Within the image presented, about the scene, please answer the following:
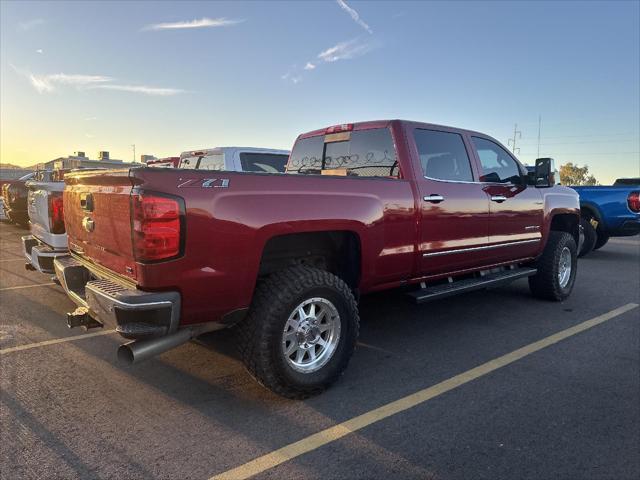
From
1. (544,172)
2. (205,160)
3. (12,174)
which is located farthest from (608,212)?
(12,174)

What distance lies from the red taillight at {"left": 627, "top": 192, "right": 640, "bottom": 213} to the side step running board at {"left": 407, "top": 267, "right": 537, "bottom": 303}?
5.33 metres

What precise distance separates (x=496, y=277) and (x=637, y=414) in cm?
210

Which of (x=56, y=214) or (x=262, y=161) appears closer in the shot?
(x=56, y=214)

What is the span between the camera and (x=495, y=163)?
5.30 m

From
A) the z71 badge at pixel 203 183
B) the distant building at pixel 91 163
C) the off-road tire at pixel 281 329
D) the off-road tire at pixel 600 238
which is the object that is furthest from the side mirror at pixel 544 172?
the distant building at pixel 91 163

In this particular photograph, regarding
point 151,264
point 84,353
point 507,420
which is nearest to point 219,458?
point 151,264

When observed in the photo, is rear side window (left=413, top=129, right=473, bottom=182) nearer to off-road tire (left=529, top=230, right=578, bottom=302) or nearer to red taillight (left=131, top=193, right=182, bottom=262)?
off-road tire (left=529, top=230, right=578, bottom=302)

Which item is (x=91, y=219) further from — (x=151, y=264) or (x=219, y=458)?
(x=219, y=458)

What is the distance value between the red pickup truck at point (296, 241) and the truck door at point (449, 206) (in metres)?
0.02

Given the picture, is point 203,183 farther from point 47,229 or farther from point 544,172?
point 544,172

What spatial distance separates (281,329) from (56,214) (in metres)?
3.37

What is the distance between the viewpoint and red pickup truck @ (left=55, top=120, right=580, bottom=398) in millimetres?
2736

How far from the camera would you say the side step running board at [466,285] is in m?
4.21

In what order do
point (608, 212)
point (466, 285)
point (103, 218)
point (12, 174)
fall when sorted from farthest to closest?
point (12, 174), point (608, 212), point (466, 285), point (103, 218)
